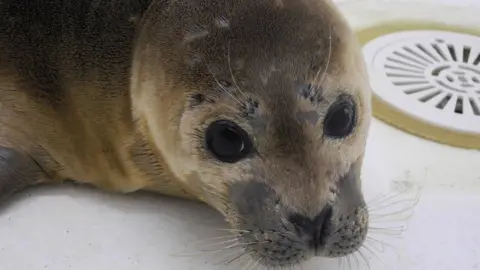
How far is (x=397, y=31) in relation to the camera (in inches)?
81.0

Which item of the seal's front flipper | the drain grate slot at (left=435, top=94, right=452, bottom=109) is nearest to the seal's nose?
the seal's front flipper

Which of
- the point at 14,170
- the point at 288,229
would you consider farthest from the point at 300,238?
the point at 14,170

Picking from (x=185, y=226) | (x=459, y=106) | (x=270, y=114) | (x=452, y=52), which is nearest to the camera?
(x=270, y=114)

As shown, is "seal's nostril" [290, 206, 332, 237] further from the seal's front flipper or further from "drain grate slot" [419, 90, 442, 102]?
"drain grate slot" [419, 90, 442, 102]

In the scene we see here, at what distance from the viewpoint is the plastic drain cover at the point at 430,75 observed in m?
1.78

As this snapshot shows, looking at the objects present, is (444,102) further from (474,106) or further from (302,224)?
(302,224)

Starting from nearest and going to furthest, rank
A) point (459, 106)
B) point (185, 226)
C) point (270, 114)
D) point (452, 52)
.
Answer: point (270, 114) → point (185, 226) → point (459, 106) → point (452, 52)

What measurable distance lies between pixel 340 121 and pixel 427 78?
2.42 feet

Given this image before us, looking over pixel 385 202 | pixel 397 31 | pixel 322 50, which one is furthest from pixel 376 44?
pixel 322 50

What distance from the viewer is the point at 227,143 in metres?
1.22

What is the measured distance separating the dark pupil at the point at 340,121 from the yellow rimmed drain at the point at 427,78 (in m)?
0.53

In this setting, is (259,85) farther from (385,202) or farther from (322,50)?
(385,202)

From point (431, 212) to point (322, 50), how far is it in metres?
0.48

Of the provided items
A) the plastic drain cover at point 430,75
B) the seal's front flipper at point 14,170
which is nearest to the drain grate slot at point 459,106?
the plastic drain cover at point 430,75
